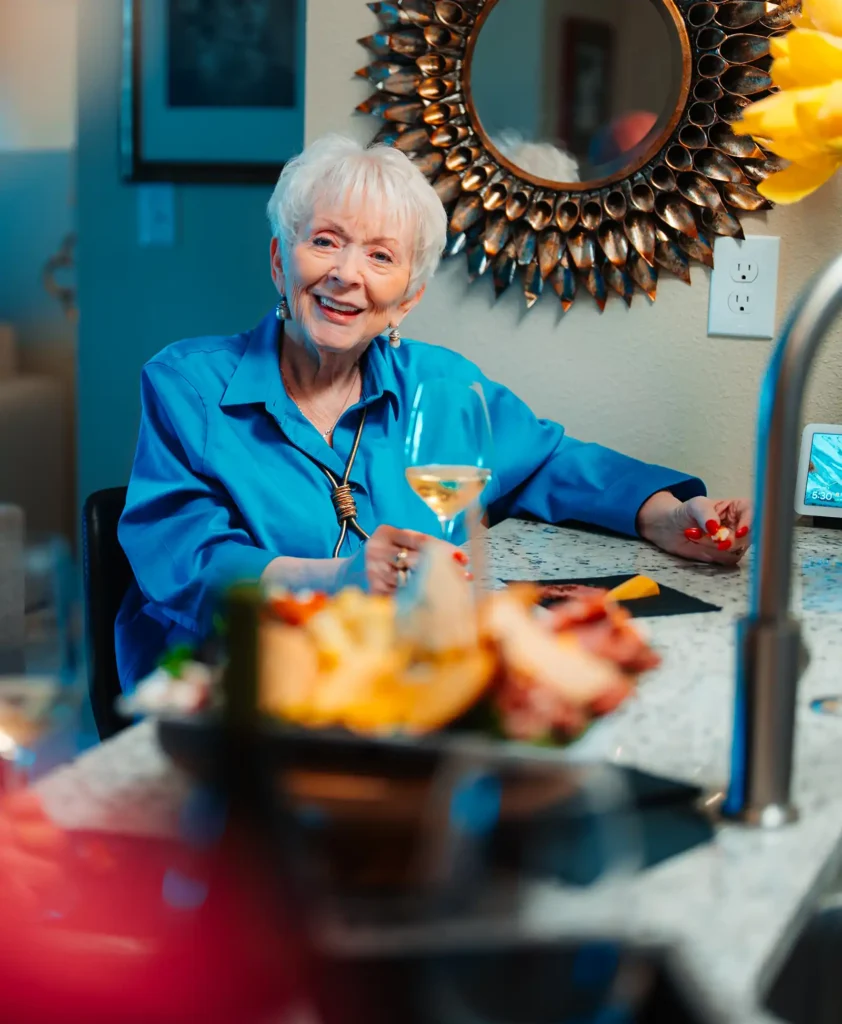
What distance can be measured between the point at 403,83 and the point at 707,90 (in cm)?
44

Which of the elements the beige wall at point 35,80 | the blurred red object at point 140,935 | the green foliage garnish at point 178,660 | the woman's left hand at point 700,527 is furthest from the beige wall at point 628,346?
the beige wall at point 35,80

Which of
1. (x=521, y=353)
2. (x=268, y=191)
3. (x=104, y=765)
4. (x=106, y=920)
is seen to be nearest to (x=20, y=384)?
(x=268, y=191)

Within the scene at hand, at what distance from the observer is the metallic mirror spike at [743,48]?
162cm

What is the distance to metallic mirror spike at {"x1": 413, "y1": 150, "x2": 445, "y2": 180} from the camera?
1.81 m

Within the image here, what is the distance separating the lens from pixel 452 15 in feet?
5.78

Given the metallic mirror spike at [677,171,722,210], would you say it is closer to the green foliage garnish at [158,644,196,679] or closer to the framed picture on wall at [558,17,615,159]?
the framed picture on wall at [558,17,615,159]

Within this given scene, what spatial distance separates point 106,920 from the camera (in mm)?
570

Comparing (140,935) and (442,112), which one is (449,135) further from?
(140,935)

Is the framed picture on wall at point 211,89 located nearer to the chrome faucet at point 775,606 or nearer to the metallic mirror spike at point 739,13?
the metallic mirror spike at point 739,13

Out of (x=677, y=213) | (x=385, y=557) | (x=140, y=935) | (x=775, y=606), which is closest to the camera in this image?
(x=140, y=935)

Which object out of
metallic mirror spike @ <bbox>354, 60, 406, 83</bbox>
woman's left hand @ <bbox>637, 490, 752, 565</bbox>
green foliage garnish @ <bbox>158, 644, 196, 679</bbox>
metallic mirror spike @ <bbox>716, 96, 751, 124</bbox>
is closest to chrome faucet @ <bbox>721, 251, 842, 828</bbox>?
green foliage garnish @ <bbox>158, 644, 196, 679</bbox>

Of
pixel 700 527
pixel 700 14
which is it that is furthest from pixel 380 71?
pixel 700 527

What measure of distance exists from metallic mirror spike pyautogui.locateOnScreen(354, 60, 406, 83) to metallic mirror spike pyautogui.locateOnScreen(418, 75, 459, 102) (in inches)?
2.1

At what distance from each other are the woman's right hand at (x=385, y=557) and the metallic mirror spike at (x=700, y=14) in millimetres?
836
